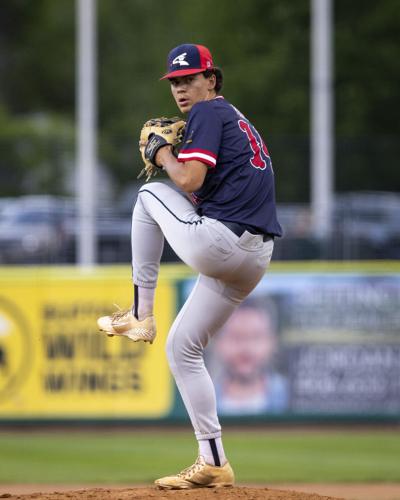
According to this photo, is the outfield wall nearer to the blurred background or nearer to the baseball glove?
the blurred background

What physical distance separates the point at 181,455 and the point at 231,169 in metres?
6.03

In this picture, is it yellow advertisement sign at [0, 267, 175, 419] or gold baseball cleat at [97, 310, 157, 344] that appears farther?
yellow advertisement sign at [0, 267, 175, 419]

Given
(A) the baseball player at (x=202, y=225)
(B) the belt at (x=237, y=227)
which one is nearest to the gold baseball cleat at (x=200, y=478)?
(A) the baseball player at (x=202, y=225)

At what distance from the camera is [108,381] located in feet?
42.3

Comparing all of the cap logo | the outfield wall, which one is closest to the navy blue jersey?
the cap logo

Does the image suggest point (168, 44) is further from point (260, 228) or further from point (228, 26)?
point (260, 228)

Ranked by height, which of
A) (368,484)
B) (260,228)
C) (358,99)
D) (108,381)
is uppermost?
(358,99)

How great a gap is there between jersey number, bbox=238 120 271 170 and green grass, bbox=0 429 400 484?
15.0 feet

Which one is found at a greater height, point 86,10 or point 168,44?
point 168,44

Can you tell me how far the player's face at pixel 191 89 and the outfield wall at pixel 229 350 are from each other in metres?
7.21

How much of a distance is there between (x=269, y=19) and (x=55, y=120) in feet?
47.6

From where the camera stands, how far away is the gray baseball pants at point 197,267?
569 cm

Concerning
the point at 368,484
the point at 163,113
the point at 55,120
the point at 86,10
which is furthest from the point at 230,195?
the point at 55,120

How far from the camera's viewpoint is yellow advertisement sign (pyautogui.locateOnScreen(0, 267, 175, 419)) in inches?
507
